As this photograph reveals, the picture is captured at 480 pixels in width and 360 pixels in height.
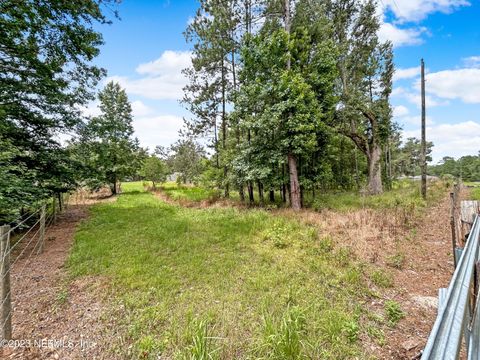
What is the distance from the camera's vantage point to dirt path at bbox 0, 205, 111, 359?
2.81 m

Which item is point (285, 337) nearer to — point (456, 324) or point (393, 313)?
point (393, 313)

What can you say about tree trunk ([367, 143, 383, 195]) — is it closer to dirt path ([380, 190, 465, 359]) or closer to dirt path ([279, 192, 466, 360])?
dirt path ([279, 192, 466, 360])

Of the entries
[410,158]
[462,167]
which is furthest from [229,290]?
[462,167]

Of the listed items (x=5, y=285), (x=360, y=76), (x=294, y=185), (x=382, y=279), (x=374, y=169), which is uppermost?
(x=360, y=76)

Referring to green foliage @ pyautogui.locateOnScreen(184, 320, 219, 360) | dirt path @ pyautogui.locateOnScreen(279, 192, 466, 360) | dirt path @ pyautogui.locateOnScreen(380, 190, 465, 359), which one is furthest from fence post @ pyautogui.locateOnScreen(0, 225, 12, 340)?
dirt path @ pyautogui.locateOnScreen(380, 190, 465, 359)

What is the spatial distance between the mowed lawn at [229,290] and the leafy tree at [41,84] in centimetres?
251

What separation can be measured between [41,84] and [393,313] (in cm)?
1034

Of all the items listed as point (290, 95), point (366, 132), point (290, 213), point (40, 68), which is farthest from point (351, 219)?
point (40, 68)

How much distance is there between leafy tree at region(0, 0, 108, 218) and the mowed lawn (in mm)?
2506

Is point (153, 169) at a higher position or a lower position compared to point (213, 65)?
lower

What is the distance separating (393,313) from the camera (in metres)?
3.30

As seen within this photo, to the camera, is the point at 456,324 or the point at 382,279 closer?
the point at 456,324

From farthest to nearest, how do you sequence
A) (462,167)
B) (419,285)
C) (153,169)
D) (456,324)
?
(462,167), (153,169), (419,285), (456,324)

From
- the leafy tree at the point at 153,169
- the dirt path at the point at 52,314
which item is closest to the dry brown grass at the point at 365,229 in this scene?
the dirt path at the point at 52,314
